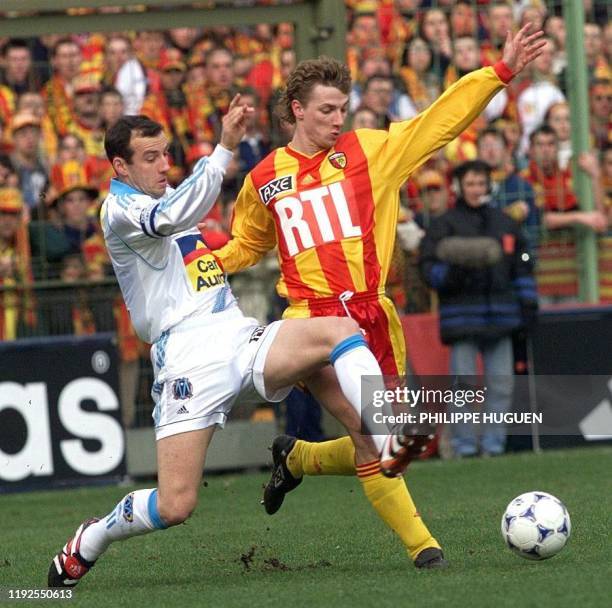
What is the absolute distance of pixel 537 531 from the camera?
6383 millimetres

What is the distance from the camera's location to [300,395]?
448 inches

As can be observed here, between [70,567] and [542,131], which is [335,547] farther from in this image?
[542,131]

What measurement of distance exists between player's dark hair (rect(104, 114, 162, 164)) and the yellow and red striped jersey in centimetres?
72

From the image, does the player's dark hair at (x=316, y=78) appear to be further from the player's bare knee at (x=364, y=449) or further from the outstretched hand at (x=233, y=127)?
the player's bare knee at (x=364, y=449)

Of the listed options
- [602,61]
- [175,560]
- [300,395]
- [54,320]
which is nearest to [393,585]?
[175,560]

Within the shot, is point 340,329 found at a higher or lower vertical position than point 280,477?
higher

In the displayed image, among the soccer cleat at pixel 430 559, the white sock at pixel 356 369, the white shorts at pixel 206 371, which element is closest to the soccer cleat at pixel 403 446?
the white sock at pixel 356 369

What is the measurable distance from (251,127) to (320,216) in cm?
526

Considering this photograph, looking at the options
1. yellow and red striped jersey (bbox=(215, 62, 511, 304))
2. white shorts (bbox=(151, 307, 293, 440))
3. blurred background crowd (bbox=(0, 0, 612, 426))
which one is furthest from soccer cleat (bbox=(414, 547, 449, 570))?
blurred background crowd (bbox=(0, 0, 612, 426))

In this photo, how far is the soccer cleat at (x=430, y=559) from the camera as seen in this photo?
6.52 m

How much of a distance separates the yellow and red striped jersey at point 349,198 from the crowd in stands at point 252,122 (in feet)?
14.2

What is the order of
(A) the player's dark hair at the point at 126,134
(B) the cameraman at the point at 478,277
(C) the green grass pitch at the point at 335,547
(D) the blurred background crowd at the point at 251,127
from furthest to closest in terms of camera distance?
(D) the blurred background crowd at the point at 251,127, (B) the cameraman at the point at 478,277, (A) the player's dark hair at the point at 126,134, (C) the green grass pitch at the point at 335,547

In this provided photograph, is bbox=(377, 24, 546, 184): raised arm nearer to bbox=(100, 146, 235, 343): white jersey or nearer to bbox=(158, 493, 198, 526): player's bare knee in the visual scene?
bbox=(100, 146, 235, 343): white jersey
